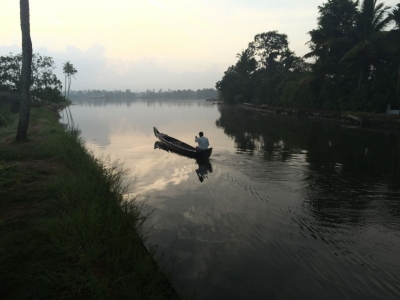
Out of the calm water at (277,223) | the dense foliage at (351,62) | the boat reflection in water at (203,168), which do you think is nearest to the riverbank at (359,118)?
the dense foliage at (351,62)

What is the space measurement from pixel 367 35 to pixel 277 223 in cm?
3581

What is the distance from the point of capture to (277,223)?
8.05m

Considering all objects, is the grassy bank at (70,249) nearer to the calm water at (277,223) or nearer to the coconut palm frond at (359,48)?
the calm water at (277,223)

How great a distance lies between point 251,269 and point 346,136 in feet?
74.6

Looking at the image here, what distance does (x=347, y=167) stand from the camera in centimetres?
1427

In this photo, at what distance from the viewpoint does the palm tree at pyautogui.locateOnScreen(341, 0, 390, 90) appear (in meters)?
32.0

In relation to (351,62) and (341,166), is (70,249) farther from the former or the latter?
(351,62)

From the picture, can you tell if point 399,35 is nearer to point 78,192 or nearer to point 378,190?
point 378,190

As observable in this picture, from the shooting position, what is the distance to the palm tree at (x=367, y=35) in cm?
3200

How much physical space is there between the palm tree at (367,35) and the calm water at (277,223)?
68.7 ft

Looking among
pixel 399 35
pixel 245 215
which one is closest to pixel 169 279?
pixel 245 215

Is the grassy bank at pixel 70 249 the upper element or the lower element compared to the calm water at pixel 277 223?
upper

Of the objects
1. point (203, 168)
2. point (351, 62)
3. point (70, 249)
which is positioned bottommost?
point (203, 168)

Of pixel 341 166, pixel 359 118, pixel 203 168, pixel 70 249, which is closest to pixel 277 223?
pixel 70 249
